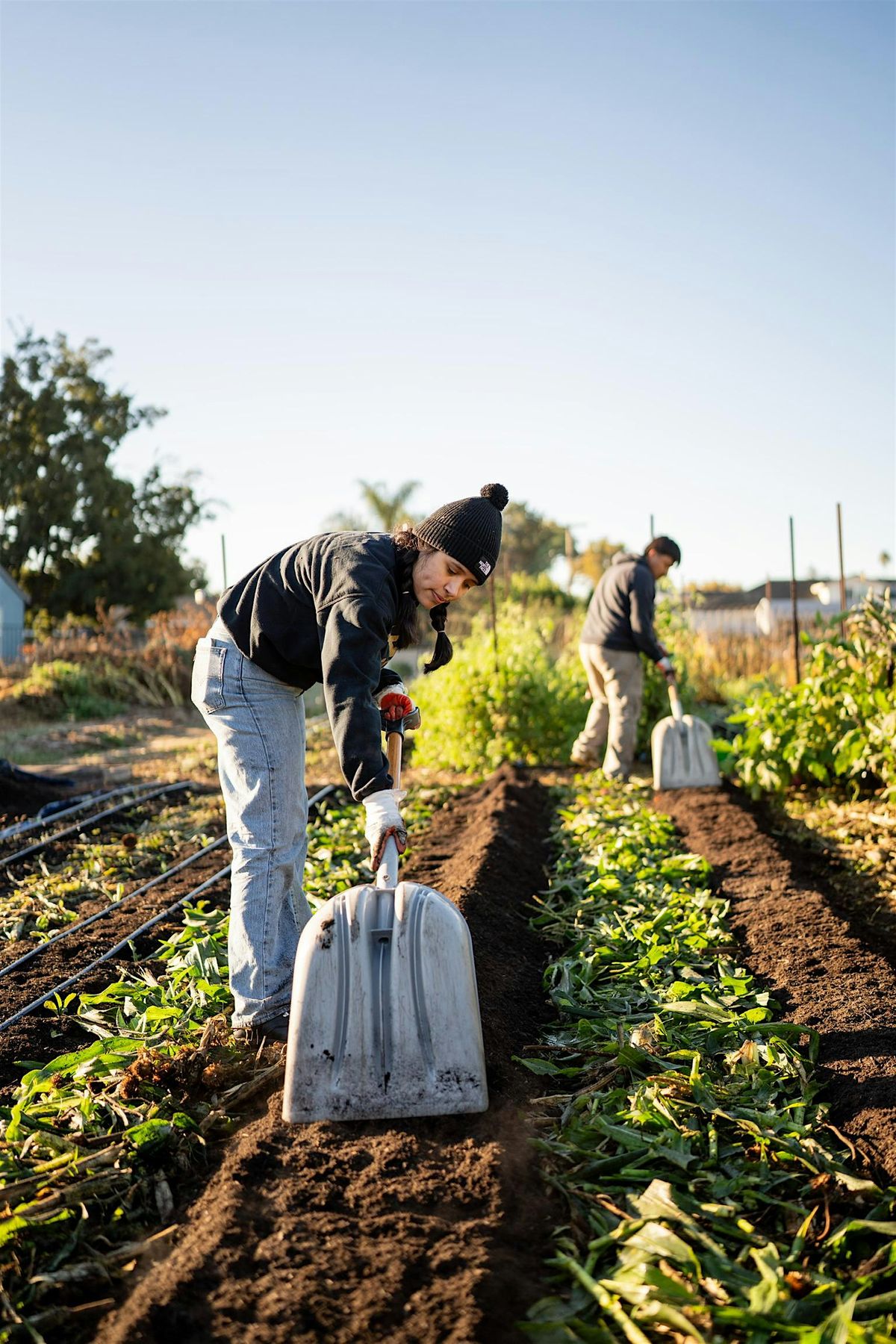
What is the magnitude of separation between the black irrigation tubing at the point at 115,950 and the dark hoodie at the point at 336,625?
129 cm

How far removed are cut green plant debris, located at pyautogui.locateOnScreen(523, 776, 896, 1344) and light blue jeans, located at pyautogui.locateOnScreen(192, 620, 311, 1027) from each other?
725 millimetres

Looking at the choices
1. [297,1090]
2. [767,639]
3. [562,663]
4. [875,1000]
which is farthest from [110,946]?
[767,639]

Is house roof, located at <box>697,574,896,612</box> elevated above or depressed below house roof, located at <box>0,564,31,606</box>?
below

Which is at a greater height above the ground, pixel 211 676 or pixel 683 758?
pixel 211 676

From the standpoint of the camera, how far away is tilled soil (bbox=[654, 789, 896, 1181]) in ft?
7.54

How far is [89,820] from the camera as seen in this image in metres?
5.96

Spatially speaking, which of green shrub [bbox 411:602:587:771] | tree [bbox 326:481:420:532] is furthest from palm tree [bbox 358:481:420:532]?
green shrub [bbox 411:602:587:771]

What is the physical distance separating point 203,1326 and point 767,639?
13881mm

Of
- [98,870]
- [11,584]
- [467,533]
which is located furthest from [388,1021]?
[11,584]

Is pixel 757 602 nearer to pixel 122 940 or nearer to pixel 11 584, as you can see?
pixel 11 584

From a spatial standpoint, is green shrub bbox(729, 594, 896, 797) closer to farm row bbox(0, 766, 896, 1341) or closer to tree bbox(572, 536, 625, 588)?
farm row bbox(0, 766, 896, 1341)

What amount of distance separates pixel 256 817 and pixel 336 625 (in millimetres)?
651

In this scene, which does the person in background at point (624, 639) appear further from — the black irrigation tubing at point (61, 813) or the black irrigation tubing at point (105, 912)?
the black irrigation tubing at point (61, 813)

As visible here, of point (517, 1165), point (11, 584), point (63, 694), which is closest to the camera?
point (517, 1165)
